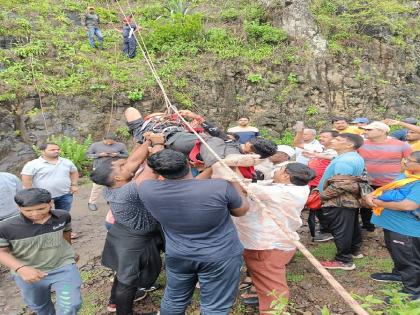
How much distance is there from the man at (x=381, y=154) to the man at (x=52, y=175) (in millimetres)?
4523

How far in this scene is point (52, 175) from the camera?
5391 millimetres

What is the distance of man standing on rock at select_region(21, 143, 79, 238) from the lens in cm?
530

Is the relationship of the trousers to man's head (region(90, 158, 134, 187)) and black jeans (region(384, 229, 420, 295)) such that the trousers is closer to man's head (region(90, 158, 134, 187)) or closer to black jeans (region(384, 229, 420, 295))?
man's head (region(90, 158, 134, 187))

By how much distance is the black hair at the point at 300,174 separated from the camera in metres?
3.58

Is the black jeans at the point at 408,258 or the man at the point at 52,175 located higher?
the man at the point at 52,175

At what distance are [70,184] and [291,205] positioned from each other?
12.1ft

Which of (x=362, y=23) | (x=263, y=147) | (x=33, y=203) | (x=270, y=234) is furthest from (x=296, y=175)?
(x=362, y=23)

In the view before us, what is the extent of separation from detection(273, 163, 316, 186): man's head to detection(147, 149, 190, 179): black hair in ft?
4.15

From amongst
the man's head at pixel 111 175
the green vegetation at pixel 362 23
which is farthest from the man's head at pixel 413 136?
the green vegetation at pixel 362 23

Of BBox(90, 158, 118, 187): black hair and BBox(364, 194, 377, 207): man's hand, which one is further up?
BBox(90, 158, 118, 187): black hair

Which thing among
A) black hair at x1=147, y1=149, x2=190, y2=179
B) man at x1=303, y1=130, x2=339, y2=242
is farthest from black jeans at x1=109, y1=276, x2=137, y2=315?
man at x1=303, y1=130, x2=339, y2=242

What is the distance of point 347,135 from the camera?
4.56 m

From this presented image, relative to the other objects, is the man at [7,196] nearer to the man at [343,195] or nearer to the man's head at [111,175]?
the man's head at [111,175]

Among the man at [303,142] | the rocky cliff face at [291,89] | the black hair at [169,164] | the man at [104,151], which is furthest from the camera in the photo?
the rocky cliff face at [291,89]
